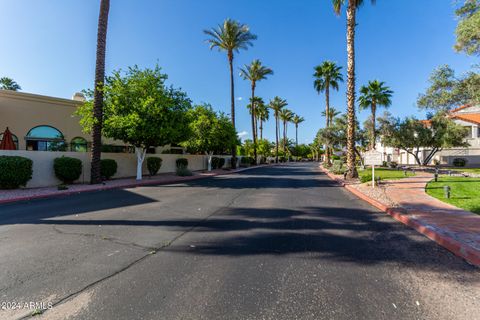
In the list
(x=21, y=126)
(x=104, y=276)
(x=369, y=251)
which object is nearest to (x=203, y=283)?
(x=104, y=276)

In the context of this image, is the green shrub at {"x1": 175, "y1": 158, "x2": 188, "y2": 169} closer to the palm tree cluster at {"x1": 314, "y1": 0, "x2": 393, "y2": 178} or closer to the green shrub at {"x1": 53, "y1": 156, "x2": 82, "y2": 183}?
the green shrub at {"x1": 53, "y1": 156, "x2": 82, "y2": 183}

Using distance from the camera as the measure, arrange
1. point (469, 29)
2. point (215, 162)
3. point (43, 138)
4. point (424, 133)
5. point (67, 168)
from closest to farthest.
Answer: point (469, 29) → point (67, 168) → point (43, 138) → point (424, 133) → point (215, 162)

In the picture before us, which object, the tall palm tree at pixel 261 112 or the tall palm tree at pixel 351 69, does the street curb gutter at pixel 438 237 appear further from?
the tall palm tree at pixel 261 112

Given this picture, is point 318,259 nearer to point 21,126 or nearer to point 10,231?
point 10,231

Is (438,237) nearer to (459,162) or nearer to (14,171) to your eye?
(14,171)

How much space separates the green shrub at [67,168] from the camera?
1373 centimetres

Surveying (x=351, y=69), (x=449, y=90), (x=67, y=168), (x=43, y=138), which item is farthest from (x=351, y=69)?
(x=43, y=138)

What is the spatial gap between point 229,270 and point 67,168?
14080mm

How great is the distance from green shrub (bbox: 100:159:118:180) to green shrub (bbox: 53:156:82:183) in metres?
1.52

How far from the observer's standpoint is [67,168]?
546 inches

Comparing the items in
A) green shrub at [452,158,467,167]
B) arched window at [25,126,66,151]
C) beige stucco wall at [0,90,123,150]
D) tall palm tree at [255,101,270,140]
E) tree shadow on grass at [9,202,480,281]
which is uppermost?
tall palm tree at [255,101,270,140]

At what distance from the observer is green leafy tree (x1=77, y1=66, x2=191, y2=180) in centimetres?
1502

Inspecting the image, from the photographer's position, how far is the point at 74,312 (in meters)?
2.66

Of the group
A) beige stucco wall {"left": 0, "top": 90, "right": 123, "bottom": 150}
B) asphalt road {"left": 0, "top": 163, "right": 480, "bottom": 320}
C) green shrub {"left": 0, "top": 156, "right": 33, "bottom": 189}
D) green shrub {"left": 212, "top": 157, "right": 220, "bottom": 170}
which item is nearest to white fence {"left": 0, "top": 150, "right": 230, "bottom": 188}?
green shrub {"left": 0, "top": 156, "right": 33, "bottom": 189}
